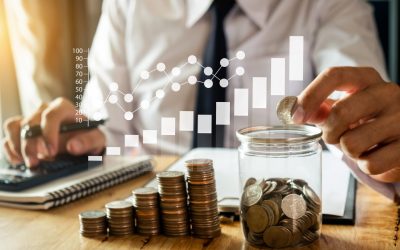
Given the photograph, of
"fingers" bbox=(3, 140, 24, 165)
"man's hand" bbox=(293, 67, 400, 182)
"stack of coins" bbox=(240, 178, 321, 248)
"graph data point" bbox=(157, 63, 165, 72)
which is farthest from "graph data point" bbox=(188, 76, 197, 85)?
"stack of coins" bbox=(240, 178, 321, 248)

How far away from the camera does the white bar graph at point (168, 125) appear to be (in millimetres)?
1406

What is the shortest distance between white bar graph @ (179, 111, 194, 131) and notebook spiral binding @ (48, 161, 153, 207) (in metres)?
0.33

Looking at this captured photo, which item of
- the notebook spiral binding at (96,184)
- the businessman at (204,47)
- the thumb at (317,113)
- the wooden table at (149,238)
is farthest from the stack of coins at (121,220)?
the businessman at (204,47)

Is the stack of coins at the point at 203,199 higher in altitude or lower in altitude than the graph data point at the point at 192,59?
lower

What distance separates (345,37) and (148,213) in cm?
76

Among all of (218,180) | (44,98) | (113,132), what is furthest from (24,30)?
(218,180)

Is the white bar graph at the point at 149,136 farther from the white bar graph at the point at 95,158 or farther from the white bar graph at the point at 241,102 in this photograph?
the white bar graph at the point at 95,158

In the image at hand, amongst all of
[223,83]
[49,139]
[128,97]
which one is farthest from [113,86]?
[49,139]

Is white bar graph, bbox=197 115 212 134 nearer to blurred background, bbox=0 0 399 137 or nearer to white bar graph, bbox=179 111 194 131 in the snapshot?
white bar graph, bbox=179 111 194 131

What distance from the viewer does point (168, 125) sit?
4.67 feet

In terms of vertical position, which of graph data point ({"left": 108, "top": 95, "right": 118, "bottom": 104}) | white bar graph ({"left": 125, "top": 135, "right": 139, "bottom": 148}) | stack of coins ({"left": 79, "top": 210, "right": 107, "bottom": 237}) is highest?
graph data point ({"left": 108, "top": 95, "right": 118, "bottom": 104})

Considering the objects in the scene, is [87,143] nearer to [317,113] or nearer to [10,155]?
[10,155]

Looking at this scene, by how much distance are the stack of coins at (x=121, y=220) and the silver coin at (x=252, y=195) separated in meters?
0.15

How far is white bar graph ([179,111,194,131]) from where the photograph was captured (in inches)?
52.9
